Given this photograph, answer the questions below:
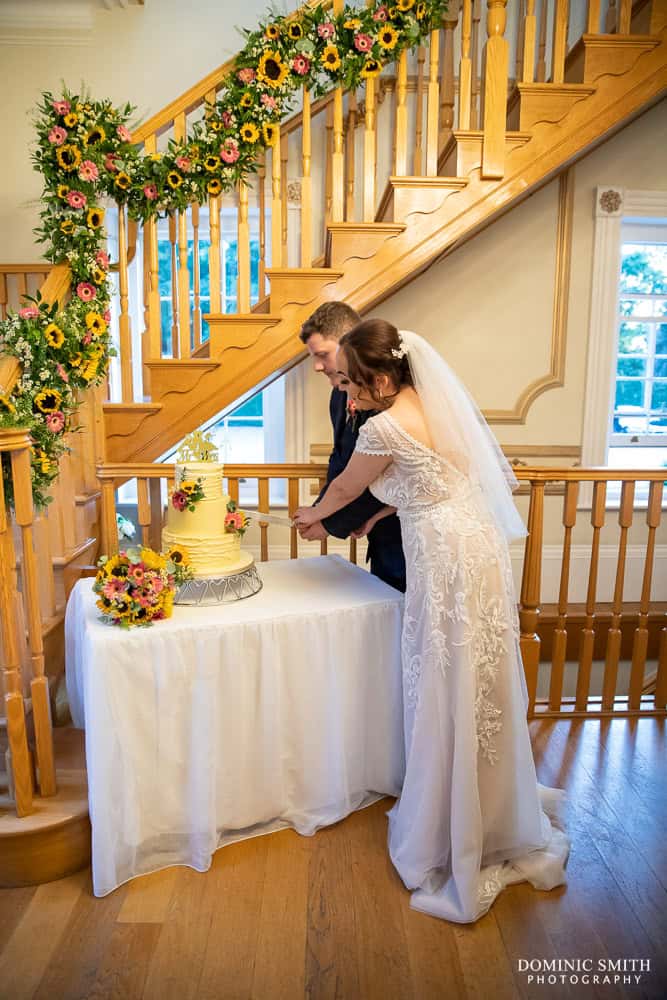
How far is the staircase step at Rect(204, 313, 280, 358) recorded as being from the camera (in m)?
3.37

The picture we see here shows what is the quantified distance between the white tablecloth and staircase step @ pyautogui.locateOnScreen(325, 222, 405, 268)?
185 cm

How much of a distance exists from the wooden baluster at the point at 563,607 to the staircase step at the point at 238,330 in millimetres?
1614

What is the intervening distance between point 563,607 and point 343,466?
1.19 meters

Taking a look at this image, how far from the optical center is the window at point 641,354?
16.6 feet

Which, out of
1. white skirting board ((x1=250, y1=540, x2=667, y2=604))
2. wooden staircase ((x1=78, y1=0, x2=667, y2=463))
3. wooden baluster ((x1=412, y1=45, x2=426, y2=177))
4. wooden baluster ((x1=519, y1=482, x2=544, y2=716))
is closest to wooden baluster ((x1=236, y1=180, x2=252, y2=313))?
wooden staircase ((x1=78, y1=0, x2=667, y2=463))

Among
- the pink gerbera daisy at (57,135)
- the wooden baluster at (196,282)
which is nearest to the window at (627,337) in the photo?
the wooden baluster at (196,282)

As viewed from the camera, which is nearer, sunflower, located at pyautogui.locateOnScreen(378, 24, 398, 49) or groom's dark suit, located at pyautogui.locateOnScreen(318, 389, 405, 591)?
groom's dark suit, located at pyautogui.locateOnScreen(318, 389, 405, 591)

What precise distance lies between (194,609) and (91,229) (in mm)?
1899

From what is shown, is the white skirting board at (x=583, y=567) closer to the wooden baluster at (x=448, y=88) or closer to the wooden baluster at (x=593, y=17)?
the wooden baluster at (x=448, y=88)

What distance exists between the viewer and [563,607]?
9.48ft

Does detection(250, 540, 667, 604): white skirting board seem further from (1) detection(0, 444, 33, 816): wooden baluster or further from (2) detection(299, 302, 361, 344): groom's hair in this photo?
(1) detection(0, 444, 33, 816): wooden baluster

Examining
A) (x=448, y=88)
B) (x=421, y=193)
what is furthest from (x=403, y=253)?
(x=448, y=88)

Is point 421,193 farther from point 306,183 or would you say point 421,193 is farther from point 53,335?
point 53,335

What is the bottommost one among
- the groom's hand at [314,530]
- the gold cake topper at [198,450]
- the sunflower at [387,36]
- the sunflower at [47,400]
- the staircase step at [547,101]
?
the groom's hand at [314,530]
